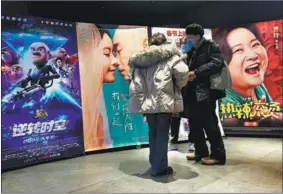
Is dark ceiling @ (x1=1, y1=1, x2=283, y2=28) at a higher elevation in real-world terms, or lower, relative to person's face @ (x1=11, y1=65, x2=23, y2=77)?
higher

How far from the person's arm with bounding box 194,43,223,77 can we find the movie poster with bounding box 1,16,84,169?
1.51 metres

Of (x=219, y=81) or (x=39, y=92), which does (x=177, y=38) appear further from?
(x=39, y=92)

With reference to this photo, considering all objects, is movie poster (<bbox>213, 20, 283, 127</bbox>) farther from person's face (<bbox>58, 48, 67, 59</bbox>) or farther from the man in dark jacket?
person's face (<bbox>58, 48, 67, 59</bbox>)

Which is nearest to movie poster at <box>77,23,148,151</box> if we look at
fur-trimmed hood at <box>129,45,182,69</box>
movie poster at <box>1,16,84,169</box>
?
movie poster at <box>1,16,84,169</box>

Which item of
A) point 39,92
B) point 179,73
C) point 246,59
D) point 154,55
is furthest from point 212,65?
point 246,59

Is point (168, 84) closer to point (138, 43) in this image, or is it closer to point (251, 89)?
point (138, 43)

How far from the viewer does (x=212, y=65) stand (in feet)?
Result: 9.95

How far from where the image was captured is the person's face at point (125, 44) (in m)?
4.01

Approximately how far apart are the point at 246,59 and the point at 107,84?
2.30 m

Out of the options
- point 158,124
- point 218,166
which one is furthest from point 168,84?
point 218,166

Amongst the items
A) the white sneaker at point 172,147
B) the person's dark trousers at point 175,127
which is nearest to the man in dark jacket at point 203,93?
the white sneaker at point 172,147

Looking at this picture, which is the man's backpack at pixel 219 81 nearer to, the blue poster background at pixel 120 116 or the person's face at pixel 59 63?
the blue poster background at pixel 120 116

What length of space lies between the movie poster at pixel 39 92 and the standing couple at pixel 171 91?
105 centimetres

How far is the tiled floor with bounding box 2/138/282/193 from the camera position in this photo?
263cm
